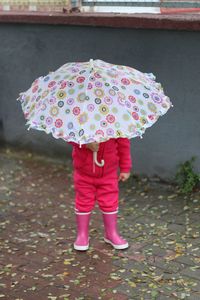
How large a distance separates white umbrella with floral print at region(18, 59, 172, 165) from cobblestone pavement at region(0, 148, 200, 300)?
104 cm

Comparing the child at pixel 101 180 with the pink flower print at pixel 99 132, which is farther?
the child at pixel 101 180

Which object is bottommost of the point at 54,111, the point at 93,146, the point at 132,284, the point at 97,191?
the point at 132,284

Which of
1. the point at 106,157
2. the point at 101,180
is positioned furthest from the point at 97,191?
the point at 106,157

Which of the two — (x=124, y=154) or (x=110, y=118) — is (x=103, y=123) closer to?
(x=110, y=118)

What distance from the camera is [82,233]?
454cm

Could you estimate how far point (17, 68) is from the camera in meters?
6.85

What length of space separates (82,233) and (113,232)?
243 mm

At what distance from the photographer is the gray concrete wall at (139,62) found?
5.58 m

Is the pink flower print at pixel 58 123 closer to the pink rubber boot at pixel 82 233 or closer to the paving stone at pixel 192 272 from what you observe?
the pink rubber boot at pixel 82 233

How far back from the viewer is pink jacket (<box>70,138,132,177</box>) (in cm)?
429

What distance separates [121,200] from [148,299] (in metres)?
1.91

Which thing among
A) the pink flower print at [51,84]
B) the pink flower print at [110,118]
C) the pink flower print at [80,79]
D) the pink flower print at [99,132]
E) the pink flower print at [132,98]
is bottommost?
the pink flower print at [99,132]

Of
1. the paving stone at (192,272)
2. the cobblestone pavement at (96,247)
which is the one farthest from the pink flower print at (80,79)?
the paving stone at (192,272)

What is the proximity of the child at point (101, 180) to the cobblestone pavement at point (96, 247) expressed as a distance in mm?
125
